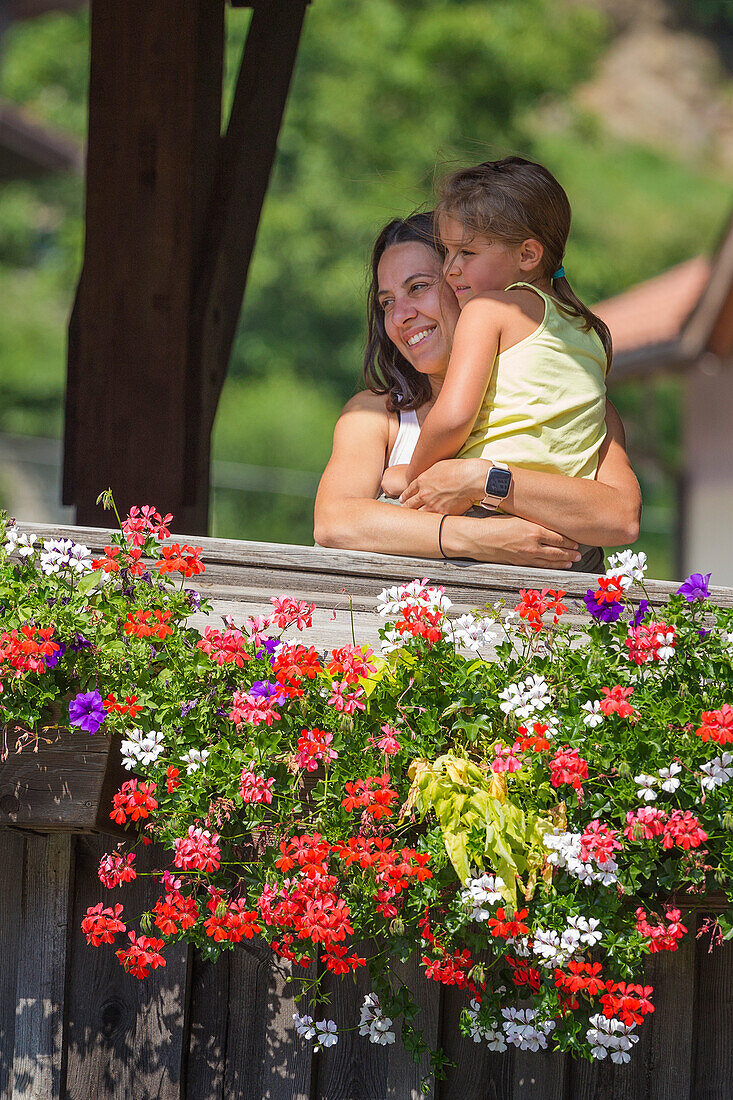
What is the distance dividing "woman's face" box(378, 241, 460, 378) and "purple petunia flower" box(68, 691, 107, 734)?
130 cm

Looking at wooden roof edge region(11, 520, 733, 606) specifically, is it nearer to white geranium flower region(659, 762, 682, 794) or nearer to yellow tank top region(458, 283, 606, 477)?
yellow tank top region(458, 283, 606, 477)

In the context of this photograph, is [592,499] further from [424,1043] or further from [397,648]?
[424,1043]

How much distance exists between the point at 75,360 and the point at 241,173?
2.63 feet

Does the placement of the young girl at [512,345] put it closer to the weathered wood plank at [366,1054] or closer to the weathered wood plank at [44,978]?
the weathered wood plank at [366,1054]

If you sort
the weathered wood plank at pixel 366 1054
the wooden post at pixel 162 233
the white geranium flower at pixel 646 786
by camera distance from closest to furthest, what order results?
1. the white geranium flower at pixel 646 786
2. the weathered wood plank at pixel 366 1054
3. the wooden post at pixel 162 233

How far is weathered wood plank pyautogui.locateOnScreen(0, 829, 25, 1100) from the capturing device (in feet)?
7.06

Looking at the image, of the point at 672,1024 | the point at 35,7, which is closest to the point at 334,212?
the point at 35,7

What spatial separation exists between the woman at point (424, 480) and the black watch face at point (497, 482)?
0.05 ft

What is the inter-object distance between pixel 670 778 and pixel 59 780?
998 mm

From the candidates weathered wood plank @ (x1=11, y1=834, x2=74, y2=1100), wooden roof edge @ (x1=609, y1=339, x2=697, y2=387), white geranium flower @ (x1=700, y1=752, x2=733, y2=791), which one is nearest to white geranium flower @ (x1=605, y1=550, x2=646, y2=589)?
white geranium flower @ (x1=700, y1=752, x2=733, y2=791)

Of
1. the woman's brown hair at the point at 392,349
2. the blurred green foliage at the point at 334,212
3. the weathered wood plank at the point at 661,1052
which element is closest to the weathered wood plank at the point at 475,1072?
the weathered wood plank at the point at 661,1052

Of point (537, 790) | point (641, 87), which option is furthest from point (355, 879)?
point (641, 87)

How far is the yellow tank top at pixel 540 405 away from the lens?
246 centimetres

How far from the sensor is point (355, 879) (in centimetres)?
181
